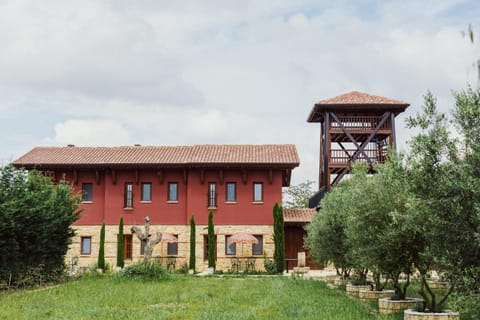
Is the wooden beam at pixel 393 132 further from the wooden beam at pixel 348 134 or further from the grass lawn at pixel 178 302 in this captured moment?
the grass lawn at pixel 178 302

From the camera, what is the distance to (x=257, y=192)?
36.4m

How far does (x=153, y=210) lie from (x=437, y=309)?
81.4 ft

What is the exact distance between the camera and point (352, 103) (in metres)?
38.9

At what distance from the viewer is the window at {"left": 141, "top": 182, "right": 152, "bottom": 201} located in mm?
36938

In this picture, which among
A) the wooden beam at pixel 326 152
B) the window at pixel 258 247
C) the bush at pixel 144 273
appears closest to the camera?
the bush at pixel 144 273

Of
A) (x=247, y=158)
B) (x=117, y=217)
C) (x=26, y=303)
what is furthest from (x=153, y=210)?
(x=26, y=303)

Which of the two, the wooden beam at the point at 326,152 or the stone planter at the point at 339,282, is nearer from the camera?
the stone planter at the point at 339,282

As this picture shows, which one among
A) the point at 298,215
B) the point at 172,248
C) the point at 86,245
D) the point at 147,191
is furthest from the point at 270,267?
the point at 86,245

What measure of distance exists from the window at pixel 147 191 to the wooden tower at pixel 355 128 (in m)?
10.8

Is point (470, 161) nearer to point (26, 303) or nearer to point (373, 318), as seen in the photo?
point (373, 318)

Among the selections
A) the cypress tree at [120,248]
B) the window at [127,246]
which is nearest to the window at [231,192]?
the window at [127,246]

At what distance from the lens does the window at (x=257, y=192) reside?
3628 cm

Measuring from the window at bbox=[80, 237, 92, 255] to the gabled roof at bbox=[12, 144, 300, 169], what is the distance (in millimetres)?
4505

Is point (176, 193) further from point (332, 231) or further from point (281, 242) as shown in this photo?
point (332, 231)
